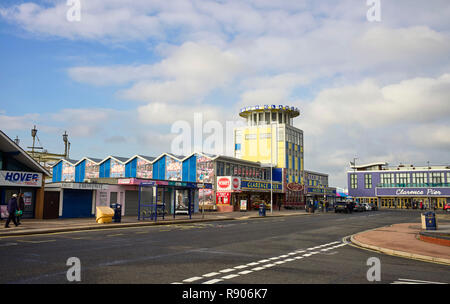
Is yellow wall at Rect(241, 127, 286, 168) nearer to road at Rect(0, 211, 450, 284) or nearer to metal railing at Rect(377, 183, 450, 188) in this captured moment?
metal railing at Rect(377, 183, 450, 188)

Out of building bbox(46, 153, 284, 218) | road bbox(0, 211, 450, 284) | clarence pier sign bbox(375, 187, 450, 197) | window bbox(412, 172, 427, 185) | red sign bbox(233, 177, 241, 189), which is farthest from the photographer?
window bbox(412, 172, 427, 185)

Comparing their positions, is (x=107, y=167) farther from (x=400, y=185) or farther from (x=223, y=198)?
(x=400, y=185)

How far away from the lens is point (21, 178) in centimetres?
2727

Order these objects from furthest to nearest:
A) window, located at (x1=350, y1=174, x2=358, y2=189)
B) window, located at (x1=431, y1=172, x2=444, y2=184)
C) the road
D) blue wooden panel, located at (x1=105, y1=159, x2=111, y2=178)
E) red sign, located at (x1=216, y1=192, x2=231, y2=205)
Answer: window, located at (x1=350, y1=174, x2=358, y2=189)
window, located at (x1=431, y1=172, x2=444, y2=184)
blue wooden panel, located at (x1=105, y1=159, x2=111, y2=178)
red sign, located at (x1=216, y1=192, x2=231, y2=205)
the road

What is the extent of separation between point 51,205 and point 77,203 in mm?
3231

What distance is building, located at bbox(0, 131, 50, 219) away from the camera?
2658 cm

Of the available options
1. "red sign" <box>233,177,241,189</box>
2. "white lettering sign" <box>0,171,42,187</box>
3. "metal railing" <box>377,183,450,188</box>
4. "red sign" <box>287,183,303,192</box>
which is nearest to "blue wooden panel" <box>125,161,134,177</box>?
"red sign" <box>233,177,241,189</box>

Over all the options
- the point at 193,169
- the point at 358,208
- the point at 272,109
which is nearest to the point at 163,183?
the point at 193,169

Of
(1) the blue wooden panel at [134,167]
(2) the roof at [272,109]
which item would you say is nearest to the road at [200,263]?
(1) the blue wooden panel at [134,167]

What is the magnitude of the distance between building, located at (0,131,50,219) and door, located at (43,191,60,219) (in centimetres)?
30

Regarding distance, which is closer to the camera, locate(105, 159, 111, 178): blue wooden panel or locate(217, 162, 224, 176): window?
locate(217, 162, 224, 176): window

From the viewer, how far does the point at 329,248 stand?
47.8ft

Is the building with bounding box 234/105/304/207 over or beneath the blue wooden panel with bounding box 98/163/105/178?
over
